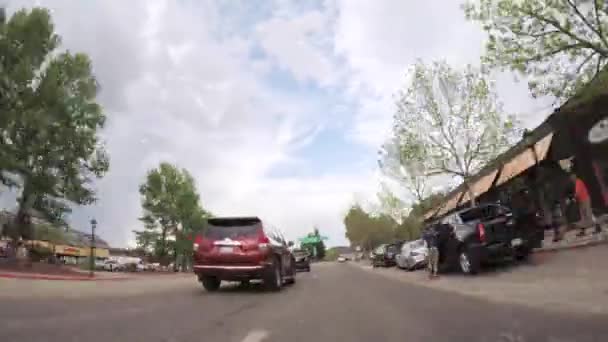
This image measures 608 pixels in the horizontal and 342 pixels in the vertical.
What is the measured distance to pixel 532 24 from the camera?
16766 mm

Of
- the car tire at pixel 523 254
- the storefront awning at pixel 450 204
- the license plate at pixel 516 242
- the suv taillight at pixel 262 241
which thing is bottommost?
the car tire at pixel 523 254

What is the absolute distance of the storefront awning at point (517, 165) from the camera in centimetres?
2376

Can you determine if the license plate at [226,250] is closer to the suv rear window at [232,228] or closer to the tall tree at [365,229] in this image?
the suv rear window at [232,228]

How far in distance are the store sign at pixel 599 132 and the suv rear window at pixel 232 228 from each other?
15010 mm

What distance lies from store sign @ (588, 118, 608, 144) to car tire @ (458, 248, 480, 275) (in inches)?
350

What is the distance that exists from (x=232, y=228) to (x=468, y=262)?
24.9ft

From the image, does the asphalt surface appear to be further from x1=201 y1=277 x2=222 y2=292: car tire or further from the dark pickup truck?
the dark pickup truck

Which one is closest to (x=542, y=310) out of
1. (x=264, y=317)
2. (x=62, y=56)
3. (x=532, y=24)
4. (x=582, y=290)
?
(x=582, y=290)

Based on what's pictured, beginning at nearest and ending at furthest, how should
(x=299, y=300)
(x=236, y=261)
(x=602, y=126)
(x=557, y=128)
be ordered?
(x=299, y=300) < (x=236, y=261) < (x=602, y=126) < (x=557, y=128)

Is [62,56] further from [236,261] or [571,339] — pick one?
[571,339]

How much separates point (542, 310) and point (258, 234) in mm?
7084

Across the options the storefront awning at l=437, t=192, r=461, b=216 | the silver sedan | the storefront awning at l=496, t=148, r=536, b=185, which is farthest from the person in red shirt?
the storefront awning at l=437, t=192, r=461, b=216

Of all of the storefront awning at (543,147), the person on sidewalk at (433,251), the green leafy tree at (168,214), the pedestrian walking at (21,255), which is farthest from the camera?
the green leafy tree at (168,214)

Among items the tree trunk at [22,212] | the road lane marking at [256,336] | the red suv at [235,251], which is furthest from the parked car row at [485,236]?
the tree trunk at [22,212]
